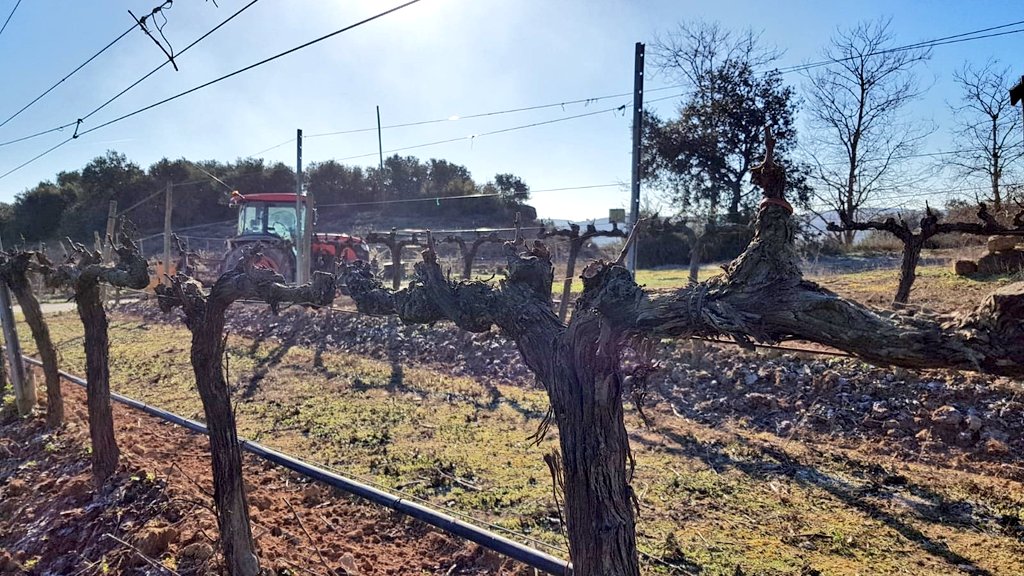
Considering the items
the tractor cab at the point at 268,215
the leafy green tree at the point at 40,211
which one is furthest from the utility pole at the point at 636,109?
the leafy green tree at the point at 40,211

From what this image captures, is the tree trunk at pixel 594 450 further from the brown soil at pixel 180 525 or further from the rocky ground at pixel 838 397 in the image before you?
the rocky ground at pixel 838 397

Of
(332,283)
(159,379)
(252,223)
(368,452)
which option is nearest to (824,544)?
(332,283)

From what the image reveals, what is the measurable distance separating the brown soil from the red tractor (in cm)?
796

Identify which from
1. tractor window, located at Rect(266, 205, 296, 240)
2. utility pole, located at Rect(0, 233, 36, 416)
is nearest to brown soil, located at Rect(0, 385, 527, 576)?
utility pole, located at Rect(0, 233, 36, 416)

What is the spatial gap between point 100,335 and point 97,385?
1.40ft

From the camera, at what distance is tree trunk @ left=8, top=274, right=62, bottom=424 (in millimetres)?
6414

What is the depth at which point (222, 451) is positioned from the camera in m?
3.46

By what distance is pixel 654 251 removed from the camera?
75.3 ft

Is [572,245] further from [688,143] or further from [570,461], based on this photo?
[688,143]

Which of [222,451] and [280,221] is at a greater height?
[280,221]

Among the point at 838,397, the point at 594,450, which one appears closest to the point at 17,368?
the point at 594,450

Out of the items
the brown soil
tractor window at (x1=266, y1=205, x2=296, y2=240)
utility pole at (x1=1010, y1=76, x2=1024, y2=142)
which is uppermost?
tractor window at (x1=266, y1=205, x2=296, y2=240)

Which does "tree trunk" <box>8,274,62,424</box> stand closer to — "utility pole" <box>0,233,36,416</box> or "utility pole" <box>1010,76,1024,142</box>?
"utility pole" <box>0,233,36,416</box>

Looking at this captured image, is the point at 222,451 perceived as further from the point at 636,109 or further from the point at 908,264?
the point at 908,264
